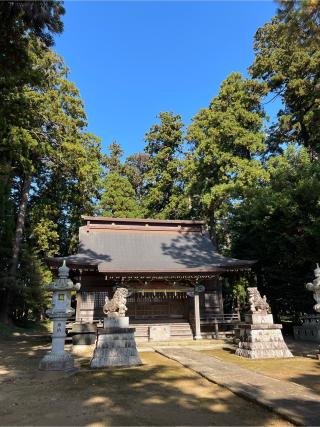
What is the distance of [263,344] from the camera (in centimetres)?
1012

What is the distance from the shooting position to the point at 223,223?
30.4 m

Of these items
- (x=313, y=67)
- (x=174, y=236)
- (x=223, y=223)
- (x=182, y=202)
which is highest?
(x=313, y=67)

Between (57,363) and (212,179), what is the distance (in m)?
20.0

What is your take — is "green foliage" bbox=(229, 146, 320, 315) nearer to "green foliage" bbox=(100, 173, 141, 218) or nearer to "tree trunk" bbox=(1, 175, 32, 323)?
"green foliage" bbox=(100, 173, 141, 218)

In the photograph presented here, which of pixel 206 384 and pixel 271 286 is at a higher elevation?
pixel 271 286

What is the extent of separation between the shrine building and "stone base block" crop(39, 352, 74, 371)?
23.8 feet

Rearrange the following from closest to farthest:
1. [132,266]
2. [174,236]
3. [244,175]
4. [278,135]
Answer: [132,266], [174,236], [244,175], [278,135]

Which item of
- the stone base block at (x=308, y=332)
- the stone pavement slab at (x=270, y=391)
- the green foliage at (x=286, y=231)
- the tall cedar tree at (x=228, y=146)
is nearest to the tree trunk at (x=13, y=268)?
the tall cedar tree at (x=228, y=146)

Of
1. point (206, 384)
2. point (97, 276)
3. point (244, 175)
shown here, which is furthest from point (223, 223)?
point (206, 384)

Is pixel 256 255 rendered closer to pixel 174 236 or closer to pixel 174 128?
pixel 174 236

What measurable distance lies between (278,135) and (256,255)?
1099cm

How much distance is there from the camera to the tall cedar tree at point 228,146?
24344 mm

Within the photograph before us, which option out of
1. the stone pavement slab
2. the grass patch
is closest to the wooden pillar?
the stone pavement slab

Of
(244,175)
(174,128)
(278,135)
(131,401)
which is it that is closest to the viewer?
(131,401)
